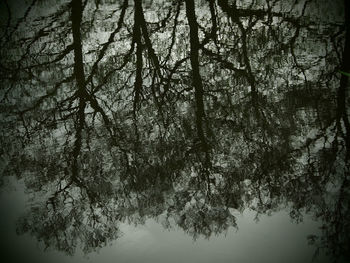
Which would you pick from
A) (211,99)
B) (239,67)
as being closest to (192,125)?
(211,99)

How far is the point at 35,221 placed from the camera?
233 cm

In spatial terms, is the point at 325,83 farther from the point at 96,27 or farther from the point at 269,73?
the point at 96,27

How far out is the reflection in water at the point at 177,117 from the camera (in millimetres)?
2299

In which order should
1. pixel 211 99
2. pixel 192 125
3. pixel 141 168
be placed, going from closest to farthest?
pixel 141 168 → pixel 192 125 → pixel 211 99

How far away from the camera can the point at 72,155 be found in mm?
2682

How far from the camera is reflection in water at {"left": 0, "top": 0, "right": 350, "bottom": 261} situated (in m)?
2.30

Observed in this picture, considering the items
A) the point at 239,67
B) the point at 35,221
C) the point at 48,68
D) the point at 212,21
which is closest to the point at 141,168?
the point at 35,221

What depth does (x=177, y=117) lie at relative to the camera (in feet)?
9.55

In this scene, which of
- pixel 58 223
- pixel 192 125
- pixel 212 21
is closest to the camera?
pixel 58 223

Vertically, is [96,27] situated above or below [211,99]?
above

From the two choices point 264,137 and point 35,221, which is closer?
point 35,221

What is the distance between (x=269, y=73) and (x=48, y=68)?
6.91ft

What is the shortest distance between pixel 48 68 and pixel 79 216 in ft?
5.78

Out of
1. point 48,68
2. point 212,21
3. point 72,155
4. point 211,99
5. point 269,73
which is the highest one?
point 212,21
